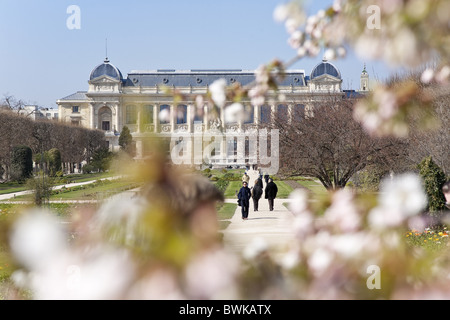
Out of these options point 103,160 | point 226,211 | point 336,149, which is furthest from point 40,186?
point 103,160

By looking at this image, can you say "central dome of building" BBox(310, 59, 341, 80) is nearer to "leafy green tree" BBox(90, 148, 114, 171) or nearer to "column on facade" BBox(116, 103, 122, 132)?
"column on facade" BBox(116, 103, 122, 132)

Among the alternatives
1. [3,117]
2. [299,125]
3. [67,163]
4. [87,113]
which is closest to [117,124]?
[87,113]

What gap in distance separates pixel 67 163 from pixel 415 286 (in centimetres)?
4145

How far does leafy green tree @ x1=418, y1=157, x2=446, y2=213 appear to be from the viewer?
984 cm

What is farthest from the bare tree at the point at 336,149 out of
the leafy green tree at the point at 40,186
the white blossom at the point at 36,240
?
the white blossom at the point at 36,240

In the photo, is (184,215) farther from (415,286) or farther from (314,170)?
(314,170)

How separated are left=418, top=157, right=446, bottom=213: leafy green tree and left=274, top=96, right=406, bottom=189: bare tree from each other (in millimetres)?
1941

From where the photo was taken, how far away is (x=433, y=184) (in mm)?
9844

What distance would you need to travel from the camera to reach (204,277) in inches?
33.7

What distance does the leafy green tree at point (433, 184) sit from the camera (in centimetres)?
984

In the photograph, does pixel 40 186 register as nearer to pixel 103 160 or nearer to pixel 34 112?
pixel 103 160

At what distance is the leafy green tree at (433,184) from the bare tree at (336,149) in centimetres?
194

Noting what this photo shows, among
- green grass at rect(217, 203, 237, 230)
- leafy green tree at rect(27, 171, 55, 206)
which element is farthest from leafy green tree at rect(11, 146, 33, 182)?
green grass at rect(217, 203, 237, 230)

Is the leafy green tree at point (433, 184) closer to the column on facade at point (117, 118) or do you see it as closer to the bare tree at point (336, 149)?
the bare tree at point (336, 149)
